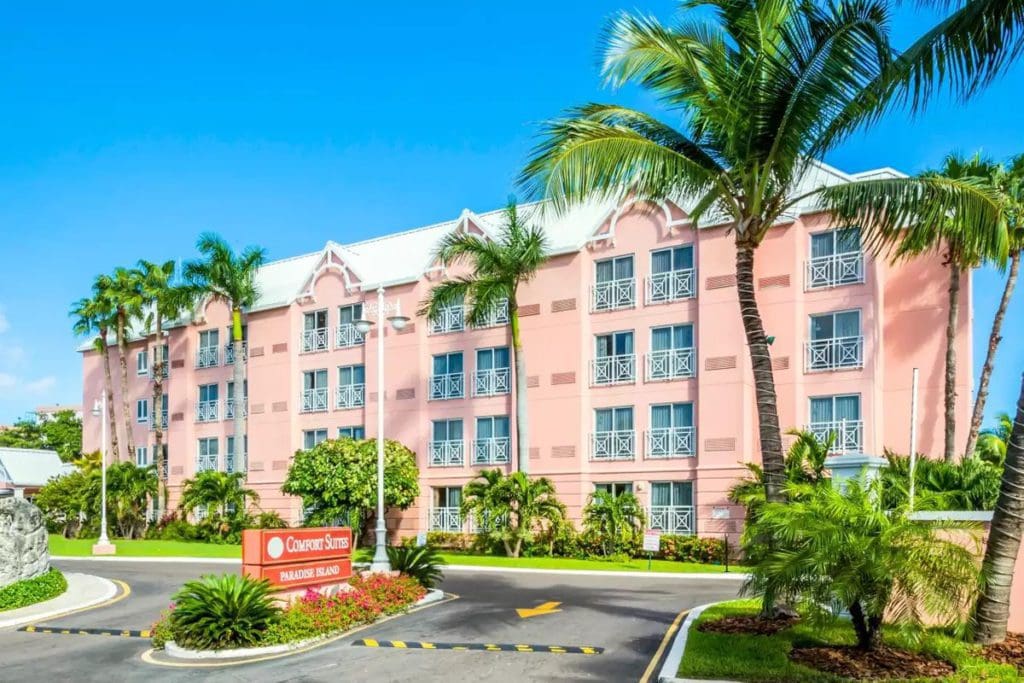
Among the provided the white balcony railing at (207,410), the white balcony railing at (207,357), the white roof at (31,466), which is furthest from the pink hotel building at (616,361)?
the white roof at (31,466)

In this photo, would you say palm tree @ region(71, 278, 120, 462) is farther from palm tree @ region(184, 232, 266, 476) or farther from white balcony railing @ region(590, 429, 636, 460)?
white balcony railing @ region(590, 429, 636, 460)

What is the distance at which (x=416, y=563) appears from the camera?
2256 centimetres

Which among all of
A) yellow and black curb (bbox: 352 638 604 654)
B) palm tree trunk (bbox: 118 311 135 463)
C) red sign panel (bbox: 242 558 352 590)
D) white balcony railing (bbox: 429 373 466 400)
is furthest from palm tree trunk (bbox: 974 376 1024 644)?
palm tree trunk (bbox: 118 311 135 463)

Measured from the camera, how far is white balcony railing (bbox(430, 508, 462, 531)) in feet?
127

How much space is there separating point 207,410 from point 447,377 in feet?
47.7

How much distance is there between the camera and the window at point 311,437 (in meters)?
43.7

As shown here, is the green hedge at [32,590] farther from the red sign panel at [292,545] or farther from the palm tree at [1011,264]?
the palm tree at [1011,264]

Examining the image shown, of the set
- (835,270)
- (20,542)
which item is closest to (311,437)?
(20,542)

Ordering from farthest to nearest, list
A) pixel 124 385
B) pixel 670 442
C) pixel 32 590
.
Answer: pixel 124 385
pixel 670 442
pixel 32 590

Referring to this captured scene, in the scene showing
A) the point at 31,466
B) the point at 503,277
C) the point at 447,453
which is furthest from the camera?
the point at 31,466

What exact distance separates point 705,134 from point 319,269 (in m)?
29.1

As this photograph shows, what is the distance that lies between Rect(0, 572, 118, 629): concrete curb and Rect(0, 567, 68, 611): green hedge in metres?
0.15

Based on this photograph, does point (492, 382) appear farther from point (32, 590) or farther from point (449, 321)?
point (32, 590)

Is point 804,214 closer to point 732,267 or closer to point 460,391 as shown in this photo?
point 732,267
